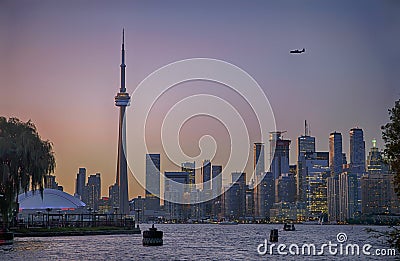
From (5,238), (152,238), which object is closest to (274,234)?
(152,238)

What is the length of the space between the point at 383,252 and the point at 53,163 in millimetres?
36204

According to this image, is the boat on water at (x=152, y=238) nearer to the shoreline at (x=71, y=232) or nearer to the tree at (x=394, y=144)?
the shoreline at (x=71, y=232)

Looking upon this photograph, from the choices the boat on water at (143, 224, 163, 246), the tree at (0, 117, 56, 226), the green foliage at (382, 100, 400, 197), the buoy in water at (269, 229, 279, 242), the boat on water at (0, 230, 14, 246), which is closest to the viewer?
the green foliage at (382, 100, 400, 197)

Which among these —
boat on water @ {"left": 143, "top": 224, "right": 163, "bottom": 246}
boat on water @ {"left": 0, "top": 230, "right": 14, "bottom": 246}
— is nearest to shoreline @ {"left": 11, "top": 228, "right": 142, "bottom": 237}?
boat on water @ {"left": 143, "top": 224, "right": 163, "bottom": 246}

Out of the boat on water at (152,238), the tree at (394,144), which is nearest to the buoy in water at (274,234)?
the boat on water at (152,238)

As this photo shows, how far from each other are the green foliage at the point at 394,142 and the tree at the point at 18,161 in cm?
4563

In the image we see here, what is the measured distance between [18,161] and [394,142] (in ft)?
154

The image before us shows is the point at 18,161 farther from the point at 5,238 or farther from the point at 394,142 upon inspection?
the point at 394,142

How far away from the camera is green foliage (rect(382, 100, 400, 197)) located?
1310 inches

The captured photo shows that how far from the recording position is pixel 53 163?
7750 centimetres

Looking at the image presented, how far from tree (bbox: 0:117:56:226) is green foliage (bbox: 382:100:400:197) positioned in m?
45.6

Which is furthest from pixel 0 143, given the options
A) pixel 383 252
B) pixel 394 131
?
pixel 394 131

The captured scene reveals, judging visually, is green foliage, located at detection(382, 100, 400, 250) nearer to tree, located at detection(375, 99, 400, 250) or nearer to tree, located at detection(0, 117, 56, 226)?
tree, located at detection(375, 99, 400, 250)

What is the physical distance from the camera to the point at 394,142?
3362 centimetres
